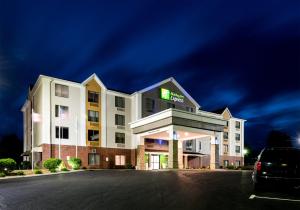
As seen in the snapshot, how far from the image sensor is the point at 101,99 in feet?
143

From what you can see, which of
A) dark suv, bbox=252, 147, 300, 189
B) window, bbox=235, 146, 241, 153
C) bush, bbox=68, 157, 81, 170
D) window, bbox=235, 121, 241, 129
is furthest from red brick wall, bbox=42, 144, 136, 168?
dark suv, bbox=252, 147, 300, 189

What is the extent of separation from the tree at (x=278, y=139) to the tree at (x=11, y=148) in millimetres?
76897

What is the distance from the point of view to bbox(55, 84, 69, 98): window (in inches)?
1546

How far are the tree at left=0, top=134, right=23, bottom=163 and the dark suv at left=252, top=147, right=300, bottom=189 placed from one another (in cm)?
7384

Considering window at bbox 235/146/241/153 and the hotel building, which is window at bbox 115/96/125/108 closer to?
the hotel building

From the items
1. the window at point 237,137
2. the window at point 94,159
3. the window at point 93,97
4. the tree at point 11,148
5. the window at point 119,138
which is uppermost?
the window at point 93,97

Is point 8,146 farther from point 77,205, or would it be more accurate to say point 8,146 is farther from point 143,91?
point 77,205

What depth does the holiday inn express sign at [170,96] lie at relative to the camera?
4824cm

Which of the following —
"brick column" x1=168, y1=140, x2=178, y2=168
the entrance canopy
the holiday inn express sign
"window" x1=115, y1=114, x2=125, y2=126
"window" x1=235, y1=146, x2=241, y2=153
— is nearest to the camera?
"brick column" x1=168, y1=140, x2=178, y2=168

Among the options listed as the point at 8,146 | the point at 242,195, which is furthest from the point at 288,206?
the point at 8,146

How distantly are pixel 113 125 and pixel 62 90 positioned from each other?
368 inches

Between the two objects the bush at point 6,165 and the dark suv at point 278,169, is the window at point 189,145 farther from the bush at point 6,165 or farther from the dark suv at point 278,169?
the dark suv at point 278,169

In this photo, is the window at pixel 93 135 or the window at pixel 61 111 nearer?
the window at pixel 61 111

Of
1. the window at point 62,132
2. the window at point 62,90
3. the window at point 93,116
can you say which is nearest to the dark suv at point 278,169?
the window at point 62,132
